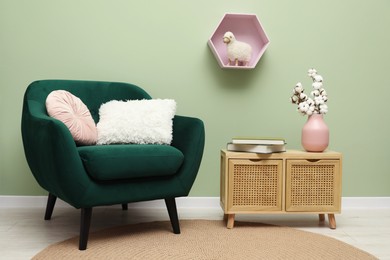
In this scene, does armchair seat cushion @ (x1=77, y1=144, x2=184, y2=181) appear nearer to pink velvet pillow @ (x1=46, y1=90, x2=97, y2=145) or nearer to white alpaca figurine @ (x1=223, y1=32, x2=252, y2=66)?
pink velvet pillow @ (x1=46, y1=90, x2=97, y2=145)

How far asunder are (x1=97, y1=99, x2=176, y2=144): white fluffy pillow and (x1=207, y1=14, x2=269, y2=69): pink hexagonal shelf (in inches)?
27.4

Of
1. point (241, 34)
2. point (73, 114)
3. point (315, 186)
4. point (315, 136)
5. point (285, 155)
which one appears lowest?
point (315, 186)

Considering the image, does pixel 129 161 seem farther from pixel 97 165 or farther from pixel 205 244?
pixel 205 244

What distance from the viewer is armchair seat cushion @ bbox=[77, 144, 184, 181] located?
2.07 metres

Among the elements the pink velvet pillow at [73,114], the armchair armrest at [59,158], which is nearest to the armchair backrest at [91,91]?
the pink velvet pillow at [73,114]

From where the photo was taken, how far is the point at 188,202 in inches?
121

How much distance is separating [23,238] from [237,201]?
1151mm

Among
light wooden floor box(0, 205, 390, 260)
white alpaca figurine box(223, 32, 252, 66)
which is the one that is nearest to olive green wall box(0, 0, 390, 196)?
white alpaca figurine box(223, 32, 252, 66)

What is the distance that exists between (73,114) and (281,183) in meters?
1.22

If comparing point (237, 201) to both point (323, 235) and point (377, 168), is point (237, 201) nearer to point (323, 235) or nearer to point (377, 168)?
point (323, 235)

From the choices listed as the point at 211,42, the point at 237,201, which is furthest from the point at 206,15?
the point at 237,201

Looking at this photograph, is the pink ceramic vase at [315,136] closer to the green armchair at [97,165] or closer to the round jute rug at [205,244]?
the round jute rug at [205,244]

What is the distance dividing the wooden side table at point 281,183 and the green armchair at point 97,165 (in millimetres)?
279

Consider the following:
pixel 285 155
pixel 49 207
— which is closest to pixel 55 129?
pixel 49 207
